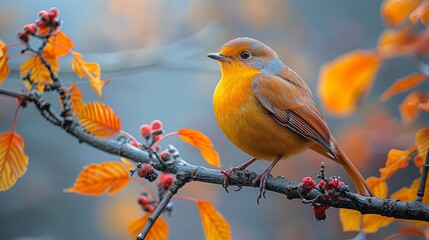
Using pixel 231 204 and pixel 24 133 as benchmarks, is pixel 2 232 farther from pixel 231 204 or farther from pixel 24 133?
pixel 231 204

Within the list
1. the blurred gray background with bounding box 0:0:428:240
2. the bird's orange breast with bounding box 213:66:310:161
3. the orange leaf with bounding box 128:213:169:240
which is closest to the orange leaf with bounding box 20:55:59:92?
the orange leaf with bounding box 128:213:169:240

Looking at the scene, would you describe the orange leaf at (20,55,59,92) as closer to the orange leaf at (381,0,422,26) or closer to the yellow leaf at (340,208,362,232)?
the yellow leaf at (340,208,362,232)

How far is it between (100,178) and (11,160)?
38 centimetres

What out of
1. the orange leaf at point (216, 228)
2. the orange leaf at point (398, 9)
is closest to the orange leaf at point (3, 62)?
the orange leaf at point (216, 228)

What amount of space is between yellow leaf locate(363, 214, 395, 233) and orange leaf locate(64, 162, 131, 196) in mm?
1094

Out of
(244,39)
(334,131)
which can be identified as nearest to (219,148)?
(334,131)

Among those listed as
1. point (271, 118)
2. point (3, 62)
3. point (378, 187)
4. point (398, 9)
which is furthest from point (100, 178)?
point (398, 9)

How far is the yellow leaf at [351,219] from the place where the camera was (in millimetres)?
2368

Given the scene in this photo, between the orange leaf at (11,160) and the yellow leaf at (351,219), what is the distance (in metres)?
1.38

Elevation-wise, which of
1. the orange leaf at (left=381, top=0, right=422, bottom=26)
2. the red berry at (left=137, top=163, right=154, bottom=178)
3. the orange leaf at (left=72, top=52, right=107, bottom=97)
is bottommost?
the red berry at (left=137, top=163, right=154, bottom=178)

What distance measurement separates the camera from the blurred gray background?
561cm

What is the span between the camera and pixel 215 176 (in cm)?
221

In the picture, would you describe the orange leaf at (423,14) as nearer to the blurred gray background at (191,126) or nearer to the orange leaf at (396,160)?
the orange leaf at (396,160)

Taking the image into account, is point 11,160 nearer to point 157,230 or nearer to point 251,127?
point 157,230
